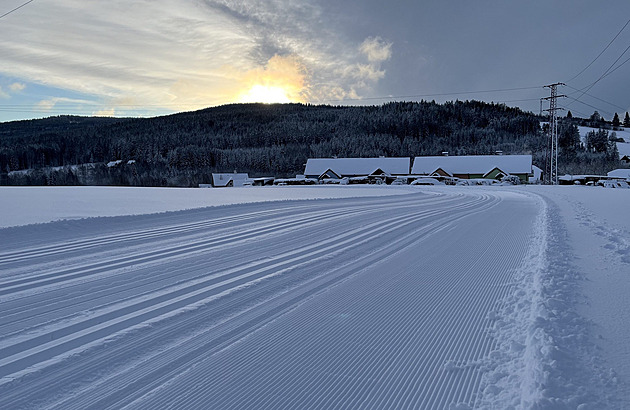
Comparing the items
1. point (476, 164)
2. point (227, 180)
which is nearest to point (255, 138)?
point (227, 180)

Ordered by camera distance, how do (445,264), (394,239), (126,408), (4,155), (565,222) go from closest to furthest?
(126,408) → (445,264) → (394,239) → (565,222) → (4,155)

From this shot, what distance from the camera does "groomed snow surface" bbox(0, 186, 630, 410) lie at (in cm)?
294

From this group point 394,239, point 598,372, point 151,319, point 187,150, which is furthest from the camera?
point 187,150

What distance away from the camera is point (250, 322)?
4.25 meters

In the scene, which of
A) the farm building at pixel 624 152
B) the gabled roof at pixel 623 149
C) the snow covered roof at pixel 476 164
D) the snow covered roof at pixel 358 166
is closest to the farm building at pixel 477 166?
the snow covered roof at pixel 476 164

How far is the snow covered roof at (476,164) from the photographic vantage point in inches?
3017

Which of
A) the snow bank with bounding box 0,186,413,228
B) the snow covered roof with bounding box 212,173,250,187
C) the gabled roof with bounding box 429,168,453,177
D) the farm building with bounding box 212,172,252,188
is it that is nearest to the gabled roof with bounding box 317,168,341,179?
the farm building with bounding box 212,172,252,188

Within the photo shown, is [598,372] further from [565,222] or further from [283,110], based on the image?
[283,110]

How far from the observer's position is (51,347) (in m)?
3.66

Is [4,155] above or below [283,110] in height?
below

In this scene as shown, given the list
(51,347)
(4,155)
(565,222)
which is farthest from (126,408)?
(4,155)

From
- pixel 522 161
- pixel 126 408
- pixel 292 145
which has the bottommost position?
pixel 126 408

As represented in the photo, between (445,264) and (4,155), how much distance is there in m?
125

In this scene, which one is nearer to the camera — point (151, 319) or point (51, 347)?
point (51, 347)
